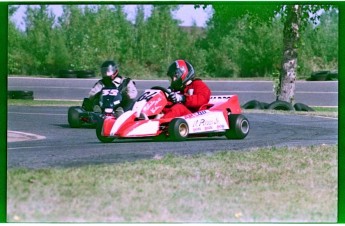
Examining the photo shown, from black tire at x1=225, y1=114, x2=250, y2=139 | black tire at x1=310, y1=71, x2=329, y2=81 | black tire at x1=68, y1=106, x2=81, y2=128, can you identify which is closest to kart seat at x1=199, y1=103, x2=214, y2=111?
black tire at x1=225, y1=114, x2=250, y2=139

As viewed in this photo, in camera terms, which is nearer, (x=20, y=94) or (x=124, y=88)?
(x=20, y=94)

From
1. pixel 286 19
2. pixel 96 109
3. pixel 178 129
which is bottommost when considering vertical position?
pixel 178 129

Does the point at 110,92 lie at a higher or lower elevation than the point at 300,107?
higher

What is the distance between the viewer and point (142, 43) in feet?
→ 47.8

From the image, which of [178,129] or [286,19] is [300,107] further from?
[178,129]

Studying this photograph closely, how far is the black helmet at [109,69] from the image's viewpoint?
14.1m

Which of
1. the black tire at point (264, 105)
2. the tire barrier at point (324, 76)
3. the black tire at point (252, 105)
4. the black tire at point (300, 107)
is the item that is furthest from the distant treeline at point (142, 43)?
the black tire at point (300, 107)

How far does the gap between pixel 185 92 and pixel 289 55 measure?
7.75 feet

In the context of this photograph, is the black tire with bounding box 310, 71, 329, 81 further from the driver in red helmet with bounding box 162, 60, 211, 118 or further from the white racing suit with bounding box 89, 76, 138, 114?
the white racing suit with bounding box 89, 76, 138, 114

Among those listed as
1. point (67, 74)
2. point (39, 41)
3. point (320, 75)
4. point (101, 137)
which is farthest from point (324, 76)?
point (39, 41)

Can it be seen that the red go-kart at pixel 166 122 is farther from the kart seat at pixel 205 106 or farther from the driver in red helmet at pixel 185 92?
the driver in red helmet at pixel 185 92

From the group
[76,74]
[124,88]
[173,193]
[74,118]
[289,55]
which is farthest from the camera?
[289,55]

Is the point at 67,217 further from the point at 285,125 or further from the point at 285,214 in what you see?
the point at 285,125

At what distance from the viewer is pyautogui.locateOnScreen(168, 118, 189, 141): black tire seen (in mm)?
13648
